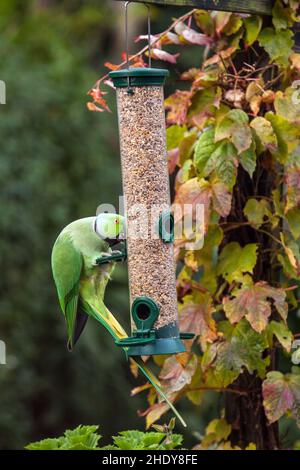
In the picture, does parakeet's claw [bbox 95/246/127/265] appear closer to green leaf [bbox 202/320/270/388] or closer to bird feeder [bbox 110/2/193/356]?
bird feeder [bbox 110/2/193/356]

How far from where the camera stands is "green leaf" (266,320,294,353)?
3.43 m

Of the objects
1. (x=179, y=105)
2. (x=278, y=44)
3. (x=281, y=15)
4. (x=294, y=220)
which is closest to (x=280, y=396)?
(x=294, y=220)

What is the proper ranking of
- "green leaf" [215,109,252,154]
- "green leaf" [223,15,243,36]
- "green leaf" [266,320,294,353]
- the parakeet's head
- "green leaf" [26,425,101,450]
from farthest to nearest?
"green leaf" [223,15,243,36] → "green leaf" [266,320,294,353] → "green leaf" [215,109,252,154] → the parakeet's head → "green leaf" [26,425,101,450]

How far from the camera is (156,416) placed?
363 centimetres

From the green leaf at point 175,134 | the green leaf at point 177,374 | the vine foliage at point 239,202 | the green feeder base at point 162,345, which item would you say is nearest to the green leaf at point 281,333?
the vine foliage at point 239,202

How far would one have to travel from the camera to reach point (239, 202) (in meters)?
3.60

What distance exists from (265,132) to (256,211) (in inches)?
11.0

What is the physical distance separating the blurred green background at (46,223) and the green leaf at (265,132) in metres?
3.42

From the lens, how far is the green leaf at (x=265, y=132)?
334 cm

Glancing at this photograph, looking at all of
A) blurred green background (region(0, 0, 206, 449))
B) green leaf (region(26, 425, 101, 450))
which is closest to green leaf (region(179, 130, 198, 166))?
green leaf (region(26, 425, 101, 450))

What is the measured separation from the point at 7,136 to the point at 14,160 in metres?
0.16

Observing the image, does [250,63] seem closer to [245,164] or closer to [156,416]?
[245,164]

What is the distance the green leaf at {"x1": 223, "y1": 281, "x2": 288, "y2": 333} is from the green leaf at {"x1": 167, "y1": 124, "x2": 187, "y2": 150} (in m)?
0.63

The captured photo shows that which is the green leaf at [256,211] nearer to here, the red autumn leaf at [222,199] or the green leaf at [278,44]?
the red autumn leaf at [222,199]
